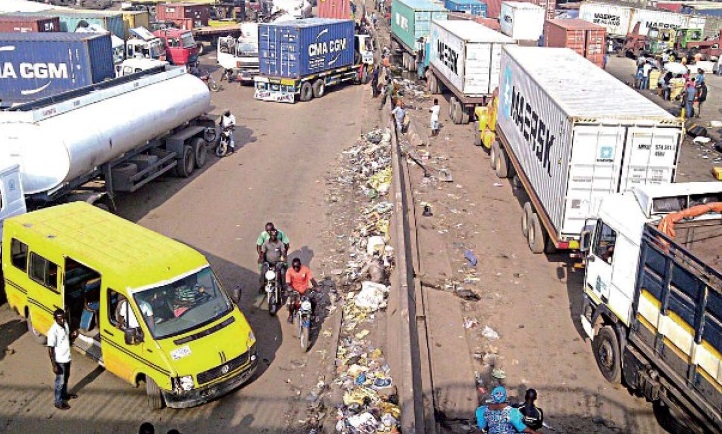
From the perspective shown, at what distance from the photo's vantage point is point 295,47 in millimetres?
27031

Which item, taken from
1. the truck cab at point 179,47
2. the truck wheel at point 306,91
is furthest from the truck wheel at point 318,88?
the truck cab at point 179,47

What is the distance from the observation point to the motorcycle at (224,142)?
67.9ft

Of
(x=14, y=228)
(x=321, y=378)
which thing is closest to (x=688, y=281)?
(x=321, y=378)

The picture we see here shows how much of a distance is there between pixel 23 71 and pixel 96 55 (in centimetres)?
204

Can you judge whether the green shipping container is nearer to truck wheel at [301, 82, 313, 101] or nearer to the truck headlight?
truck wheel at [301, 82, 313, 101]

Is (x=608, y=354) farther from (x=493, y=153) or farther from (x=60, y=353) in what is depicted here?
(x=493, y=153)

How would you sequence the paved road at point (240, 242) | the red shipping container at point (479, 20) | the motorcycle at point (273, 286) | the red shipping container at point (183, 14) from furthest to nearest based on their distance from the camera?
the red shipping container at point (183, 14), the red shipping container at point (479, 20), the motorcycle at point (273, 286), the paved road at point (240, 242)

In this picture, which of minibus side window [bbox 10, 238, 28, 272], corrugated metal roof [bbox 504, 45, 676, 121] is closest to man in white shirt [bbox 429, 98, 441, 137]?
corrugated metal roof [bbox 504, 45, 676, 121]

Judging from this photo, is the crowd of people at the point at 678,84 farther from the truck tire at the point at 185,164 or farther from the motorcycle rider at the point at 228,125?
the truck tire at the point at 185,164

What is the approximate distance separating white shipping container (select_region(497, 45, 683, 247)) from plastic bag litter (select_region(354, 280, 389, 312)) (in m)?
3.08

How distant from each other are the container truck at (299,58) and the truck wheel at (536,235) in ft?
51.4

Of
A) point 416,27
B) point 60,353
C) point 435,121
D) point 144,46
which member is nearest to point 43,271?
point 60,353

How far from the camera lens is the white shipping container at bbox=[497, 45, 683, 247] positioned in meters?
11.5

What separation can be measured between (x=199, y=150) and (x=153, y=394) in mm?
11440
